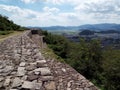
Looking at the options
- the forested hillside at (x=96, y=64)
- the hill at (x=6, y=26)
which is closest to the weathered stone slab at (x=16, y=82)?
the forested hillside at (x=96, y=64)

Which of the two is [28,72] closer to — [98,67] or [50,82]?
[50,82]

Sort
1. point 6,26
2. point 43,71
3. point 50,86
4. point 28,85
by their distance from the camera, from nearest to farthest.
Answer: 1. point 28,85
2. point 50,86
3. point 43,71
4. point 6,26

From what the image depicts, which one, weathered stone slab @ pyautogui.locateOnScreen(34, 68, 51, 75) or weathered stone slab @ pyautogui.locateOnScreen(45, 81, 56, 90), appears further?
weathered stone slab @ pyautogui.locateOnScreen(34, 68, 51, 75)

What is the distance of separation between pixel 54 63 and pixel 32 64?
1.43 metres

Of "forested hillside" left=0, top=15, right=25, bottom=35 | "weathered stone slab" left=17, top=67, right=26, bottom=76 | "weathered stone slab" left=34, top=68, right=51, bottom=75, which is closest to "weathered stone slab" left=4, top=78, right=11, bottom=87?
"weathered stone slab" left=17, top=67, right=26, bottom=76

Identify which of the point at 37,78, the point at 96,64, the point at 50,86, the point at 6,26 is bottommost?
the point at 96,64

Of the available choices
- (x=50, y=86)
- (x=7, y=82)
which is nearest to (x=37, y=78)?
(x=50, y=86)

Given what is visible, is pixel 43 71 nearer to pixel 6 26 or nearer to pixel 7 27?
pixel 7 27

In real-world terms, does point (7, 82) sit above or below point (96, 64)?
above

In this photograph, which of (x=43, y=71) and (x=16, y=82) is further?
(x=43, y=71)

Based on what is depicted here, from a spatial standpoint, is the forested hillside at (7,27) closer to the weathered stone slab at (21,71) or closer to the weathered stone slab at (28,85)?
the weathered stone slab at (21,71)

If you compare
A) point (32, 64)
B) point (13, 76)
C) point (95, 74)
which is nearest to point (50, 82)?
point (13, 76)

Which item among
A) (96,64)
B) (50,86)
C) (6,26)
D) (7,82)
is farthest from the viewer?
(6,26)

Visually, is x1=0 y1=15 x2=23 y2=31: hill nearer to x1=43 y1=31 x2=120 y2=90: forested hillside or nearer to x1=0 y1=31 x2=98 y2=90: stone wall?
x1=43 y1=31 x2=120 y2=90: forested hillside
